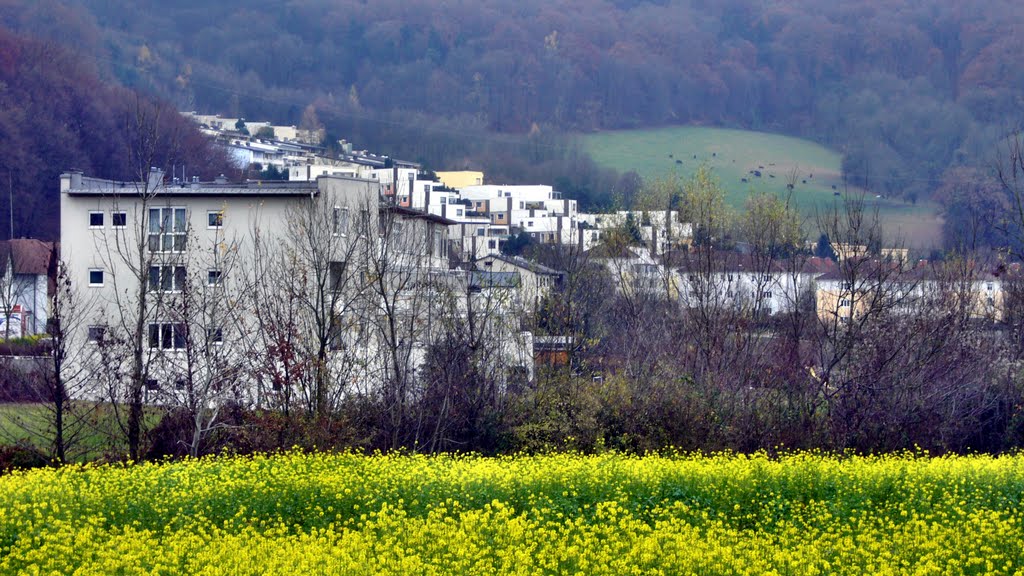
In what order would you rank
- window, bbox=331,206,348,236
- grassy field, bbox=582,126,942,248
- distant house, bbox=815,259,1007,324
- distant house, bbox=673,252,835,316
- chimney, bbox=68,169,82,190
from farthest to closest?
grassy field, bbox=582,126,942,248 → chimney, bbox=68,169,82,190 → window, bbox=331,206,348,236 → distant house, bbox=673,252,835,316 → distant house, bbox=815,259,1007,324

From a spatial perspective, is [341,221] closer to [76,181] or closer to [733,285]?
[733,285]

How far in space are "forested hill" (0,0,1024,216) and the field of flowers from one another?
97.5 meters

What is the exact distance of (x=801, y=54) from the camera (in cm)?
17000

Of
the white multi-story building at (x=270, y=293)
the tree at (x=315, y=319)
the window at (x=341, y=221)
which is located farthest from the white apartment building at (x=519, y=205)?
the tree at (x=315, y=319)

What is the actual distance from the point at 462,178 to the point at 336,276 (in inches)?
3674

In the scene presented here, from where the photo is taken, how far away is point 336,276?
27.8 meters

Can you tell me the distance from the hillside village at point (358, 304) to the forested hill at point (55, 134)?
967 inches

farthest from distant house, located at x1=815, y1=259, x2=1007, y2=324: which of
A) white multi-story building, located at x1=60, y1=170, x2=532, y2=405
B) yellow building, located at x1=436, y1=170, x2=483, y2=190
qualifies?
yellow building, located at x1=436, y1=170, x2=483, y2=190

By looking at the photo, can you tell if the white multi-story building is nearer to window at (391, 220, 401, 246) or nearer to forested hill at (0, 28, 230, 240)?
window at (391, 220, 401, 246)

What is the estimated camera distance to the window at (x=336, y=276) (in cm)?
2542

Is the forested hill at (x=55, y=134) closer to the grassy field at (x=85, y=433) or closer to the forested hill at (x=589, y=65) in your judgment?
the forested hill at (x=589, y=65)

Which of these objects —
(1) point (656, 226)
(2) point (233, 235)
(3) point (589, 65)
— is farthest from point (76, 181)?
(3) point (589, 65)

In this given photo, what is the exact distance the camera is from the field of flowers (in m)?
10.5

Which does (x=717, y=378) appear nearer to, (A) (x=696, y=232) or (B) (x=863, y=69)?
(A) (x=696, y=232)
